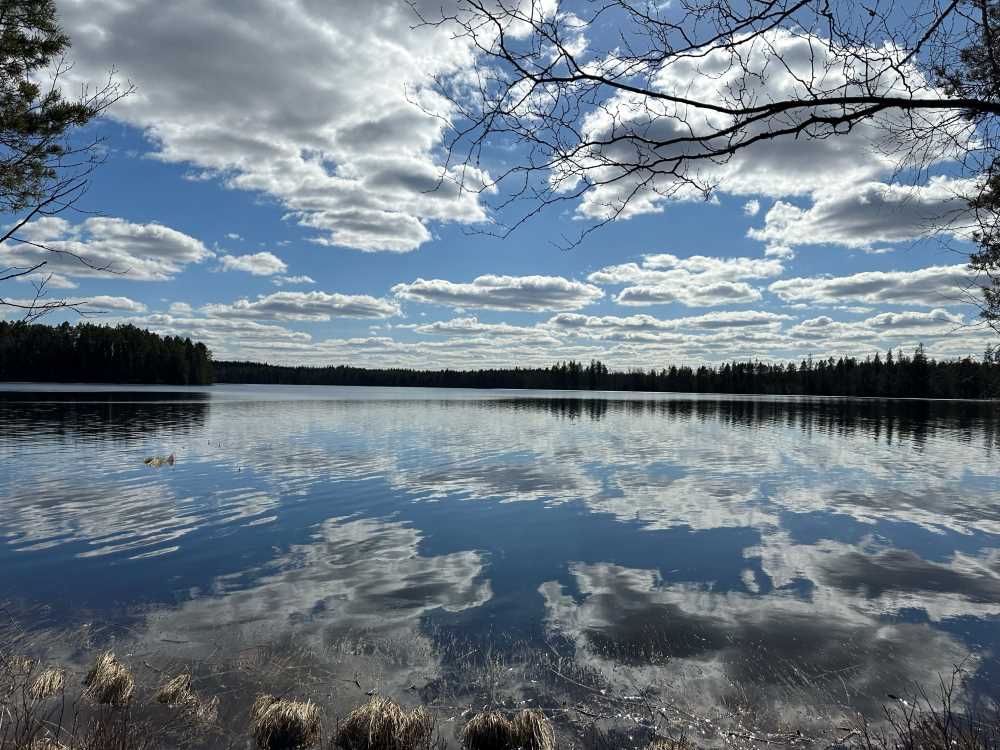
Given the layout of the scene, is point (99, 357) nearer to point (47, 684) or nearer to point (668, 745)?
point (47, 684)

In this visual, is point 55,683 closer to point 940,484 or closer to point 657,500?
point 657,500

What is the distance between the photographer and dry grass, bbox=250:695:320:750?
6246 millimetres

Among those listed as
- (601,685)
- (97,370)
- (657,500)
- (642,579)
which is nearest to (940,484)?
(657,500)

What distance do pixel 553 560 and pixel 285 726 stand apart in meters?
8.02

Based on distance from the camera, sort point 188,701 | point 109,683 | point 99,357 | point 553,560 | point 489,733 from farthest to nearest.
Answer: point 99,357, point 553,560, point 109,683, point 188,701, point 489,733

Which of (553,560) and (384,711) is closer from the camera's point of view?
(384,711)

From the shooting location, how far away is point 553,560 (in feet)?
43.9

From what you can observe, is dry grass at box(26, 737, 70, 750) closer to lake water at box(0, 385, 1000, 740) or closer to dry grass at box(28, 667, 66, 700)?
dry grass at box(28, 667, 66, 700)

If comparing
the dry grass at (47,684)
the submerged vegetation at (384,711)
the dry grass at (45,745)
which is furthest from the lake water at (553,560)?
the dry grass at (45,745)

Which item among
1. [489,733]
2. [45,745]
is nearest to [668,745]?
[489,733]

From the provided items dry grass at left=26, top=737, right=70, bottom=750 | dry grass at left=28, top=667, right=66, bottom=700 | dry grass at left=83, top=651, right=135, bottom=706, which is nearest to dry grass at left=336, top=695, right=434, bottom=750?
dry grass at left=26, top=737, right=70, bottom=750

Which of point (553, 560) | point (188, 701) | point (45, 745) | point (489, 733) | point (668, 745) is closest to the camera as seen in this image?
point (45, 745)

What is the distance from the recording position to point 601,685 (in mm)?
7676

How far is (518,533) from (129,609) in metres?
9.23
